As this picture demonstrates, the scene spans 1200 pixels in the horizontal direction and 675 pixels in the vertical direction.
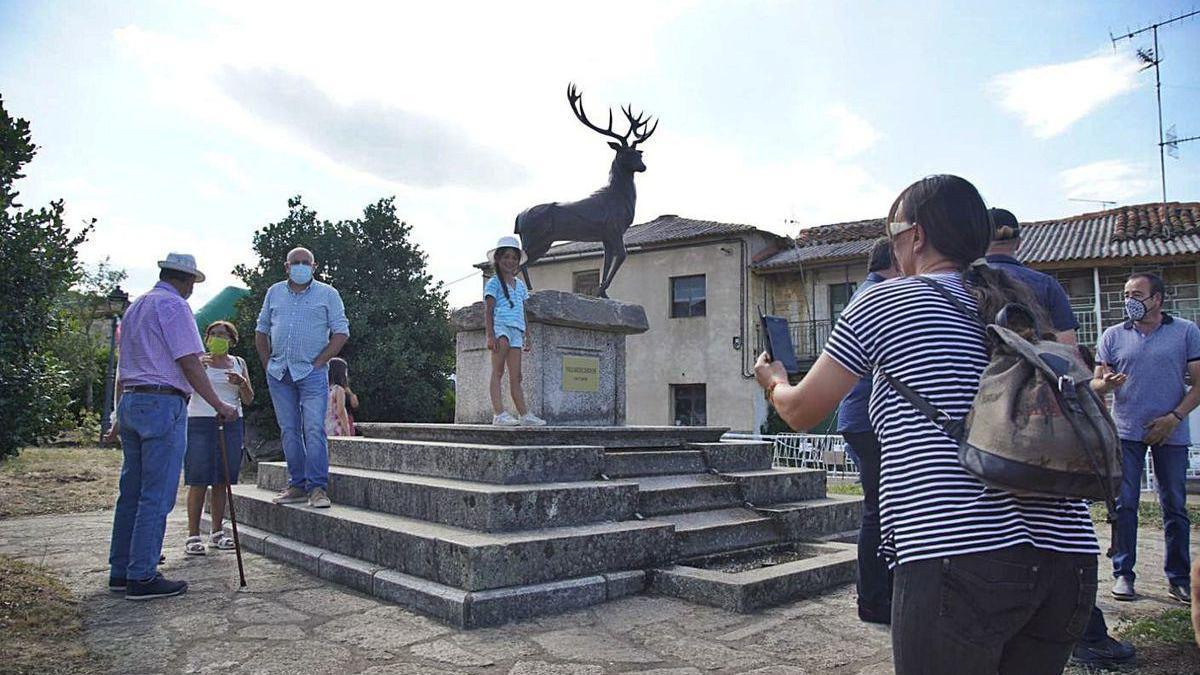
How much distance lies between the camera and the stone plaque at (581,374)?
715 centimetres

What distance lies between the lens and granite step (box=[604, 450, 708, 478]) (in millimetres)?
5727

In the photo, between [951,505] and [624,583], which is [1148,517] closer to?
[624,583]

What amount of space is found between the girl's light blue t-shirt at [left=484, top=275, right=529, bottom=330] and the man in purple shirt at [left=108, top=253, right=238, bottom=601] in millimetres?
2148

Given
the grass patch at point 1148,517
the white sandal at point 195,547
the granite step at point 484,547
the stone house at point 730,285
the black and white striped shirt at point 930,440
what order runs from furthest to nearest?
the stone house at point 730,285 < the grass patch at point 1148,517 < the white sandal at point 195,547 < the granite step at point 484,547 < the black and white striped shirt at point 930,440

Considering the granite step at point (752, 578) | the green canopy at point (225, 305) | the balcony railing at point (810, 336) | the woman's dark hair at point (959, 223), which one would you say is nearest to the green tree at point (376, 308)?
the green canopy at point (225, 305)

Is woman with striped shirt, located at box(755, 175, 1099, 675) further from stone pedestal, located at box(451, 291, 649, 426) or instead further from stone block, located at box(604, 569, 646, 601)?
stone pedestal, located at box(451, 291, 649, 426)

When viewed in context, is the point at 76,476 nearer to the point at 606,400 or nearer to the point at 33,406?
the point at 33,406

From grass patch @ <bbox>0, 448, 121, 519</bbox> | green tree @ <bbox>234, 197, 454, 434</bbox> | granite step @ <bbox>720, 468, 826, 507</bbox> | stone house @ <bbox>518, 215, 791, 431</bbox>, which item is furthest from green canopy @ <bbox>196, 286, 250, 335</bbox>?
granite step @ <bbox>720, 468, 826, 507</bbox>

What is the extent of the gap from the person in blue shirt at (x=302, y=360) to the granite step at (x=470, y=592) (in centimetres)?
79

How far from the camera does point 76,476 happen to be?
11555 mm

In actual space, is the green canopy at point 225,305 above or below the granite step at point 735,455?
above

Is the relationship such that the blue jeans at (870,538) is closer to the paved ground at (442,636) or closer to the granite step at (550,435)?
the paved ground at (442,636)

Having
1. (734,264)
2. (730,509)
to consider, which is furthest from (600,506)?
(734,264)

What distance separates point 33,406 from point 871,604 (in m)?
5.64
